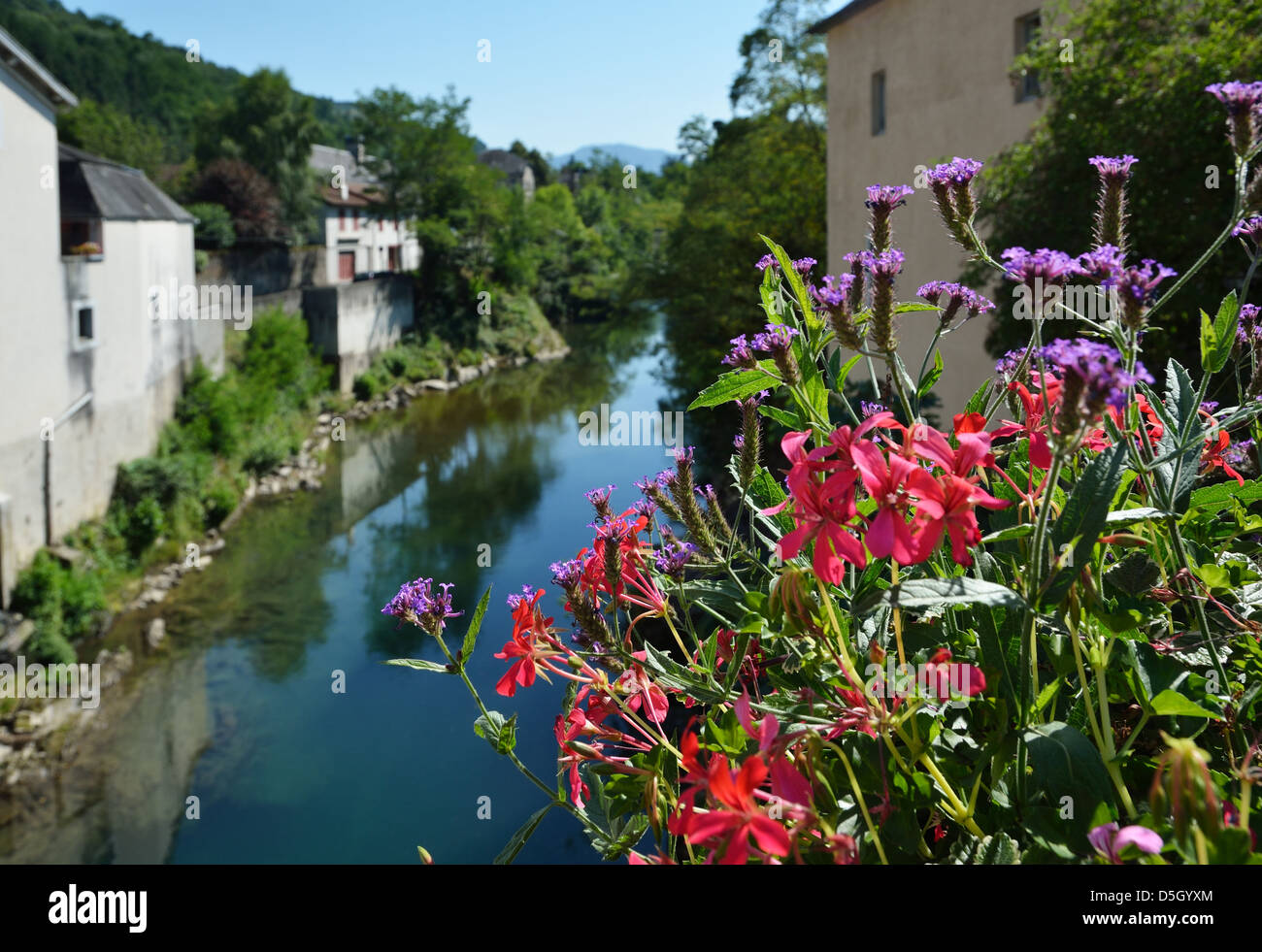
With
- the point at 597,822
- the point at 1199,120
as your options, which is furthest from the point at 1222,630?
the point at 1199,120

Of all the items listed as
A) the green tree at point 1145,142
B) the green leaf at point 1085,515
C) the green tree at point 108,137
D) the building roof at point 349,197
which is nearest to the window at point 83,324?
the green tree at point 1145,142

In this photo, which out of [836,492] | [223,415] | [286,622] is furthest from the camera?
[223,415]

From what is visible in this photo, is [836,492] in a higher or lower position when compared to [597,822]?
higher

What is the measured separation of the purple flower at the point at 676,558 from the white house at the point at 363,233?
89.2 feet

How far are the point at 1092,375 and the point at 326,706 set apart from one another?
30.9 ft

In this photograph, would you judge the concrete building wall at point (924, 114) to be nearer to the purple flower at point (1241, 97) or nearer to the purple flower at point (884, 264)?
the purple flower at point (1241, 97)

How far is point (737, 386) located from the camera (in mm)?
876

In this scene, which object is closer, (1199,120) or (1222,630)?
(1222,630)

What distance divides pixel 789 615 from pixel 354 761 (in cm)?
819

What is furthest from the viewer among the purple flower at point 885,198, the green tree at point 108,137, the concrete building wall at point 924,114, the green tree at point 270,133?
the green tree at point 108,137

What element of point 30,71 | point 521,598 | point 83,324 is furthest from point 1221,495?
point 83,324

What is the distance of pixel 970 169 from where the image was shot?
91 centimetres

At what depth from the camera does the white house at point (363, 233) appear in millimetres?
27516
